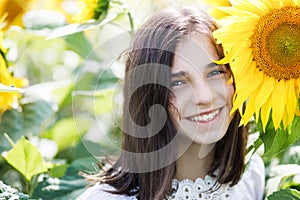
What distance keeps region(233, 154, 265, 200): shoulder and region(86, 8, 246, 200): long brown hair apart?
0.06 meters

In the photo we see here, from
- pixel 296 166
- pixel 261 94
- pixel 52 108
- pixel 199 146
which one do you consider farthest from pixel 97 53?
pixel 261 94

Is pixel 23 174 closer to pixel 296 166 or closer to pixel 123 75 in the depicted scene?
pixel 123 75

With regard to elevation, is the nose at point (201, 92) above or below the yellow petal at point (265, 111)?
below

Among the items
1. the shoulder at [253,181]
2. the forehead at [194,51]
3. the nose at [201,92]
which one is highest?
the forehead at [194,51]

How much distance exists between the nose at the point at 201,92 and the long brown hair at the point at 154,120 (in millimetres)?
48

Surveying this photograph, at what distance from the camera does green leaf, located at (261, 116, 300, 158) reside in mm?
1186

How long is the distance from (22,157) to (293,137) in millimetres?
505

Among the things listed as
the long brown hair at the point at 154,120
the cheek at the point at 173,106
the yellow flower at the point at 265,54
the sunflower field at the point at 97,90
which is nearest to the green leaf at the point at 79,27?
the sunflower field at the point at 97,90

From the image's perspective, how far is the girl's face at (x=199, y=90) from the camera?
4.17 ft

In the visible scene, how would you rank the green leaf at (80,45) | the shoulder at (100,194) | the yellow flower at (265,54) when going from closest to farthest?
the yellow flower at (265,54) → the shoulder at (100,194) → the green leaf at (80,45)

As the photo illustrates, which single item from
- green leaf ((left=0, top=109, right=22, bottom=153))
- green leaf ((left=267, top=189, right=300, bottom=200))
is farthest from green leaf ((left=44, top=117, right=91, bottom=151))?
green leaf ((left=267, top=189, right=300, bottom=200))

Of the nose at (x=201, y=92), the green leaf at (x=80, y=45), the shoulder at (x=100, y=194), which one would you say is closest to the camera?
the nose at (x=201, y=92)

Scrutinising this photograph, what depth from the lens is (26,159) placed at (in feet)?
4.73

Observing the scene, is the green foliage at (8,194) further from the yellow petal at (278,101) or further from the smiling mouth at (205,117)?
the yellow petal at (278,101)
